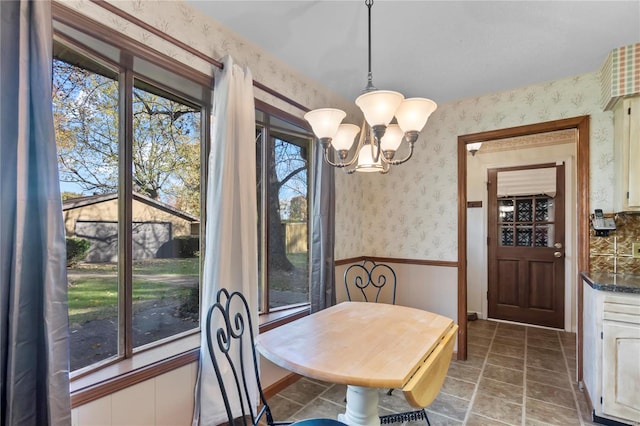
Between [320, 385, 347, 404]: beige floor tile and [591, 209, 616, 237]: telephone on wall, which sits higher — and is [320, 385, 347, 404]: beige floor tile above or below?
below

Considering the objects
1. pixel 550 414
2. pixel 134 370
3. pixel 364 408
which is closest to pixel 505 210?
pixel 550 414

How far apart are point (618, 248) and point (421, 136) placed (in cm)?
185

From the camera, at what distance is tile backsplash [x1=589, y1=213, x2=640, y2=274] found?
2.41 metres

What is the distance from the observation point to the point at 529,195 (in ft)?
13.2

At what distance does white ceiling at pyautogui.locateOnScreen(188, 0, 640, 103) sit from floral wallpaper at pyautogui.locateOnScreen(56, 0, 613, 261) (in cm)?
11

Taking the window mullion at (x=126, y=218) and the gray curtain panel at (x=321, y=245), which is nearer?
the window mullion at (x=126, y=218)

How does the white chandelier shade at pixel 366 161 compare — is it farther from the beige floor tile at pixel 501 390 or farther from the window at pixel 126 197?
the beige floor tile at pixel 501 390

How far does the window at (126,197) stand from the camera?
1.51 m

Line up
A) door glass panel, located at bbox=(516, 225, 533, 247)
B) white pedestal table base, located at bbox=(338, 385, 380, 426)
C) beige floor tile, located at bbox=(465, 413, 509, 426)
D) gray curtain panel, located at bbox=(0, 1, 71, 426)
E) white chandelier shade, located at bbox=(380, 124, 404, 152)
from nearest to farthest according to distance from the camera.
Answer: gray curtain panel, located at bbox=(0, 1, 71, 426) < white pedestal table base, located at bbox=(338, 385, 380, 426) < white chandelier shade, located at bbox=(380, 124, 404, 152) < beige floor tile, located at bbox=(465, 413, 509, 426) < door glass panel, located at bbox=(516, 225, 533, 247)

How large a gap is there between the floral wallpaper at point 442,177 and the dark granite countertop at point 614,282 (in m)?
0.54

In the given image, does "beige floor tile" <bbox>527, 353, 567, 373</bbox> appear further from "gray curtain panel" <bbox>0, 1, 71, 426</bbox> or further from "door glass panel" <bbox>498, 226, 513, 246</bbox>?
"gray curtain panel" <bbox>0, 1, 71, 426</bbox>

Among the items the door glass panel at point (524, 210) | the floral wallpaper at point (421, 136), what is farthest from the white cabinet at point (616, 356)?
the door glass panel at point (524, 210)

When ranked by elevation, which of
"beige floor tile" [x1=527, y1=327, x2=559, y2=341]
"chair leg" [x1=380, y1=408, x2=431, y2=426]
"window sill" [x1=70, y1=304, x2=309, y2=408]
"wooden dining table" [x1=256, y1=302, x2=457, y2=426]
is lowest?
"beige floor tile" [x1=527, y1=327, x2=559, y2=341]

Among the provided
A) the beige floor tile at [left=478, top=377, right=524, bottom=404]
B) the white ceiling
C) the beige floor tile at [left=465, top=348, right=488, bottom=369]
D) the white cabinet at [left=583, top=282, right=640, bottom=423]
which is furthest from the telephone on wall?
the beige floor tile at [left=465, top=348, right=488, bottom=369]
